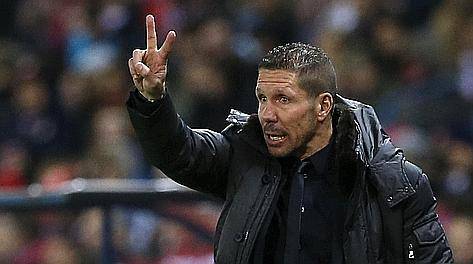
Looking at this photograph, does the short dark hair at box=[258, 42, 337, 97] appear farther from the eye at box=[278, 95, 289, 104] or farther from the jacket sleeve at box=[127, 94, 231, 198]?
the jacket sleeve at box=[127, 94, 231, 198]

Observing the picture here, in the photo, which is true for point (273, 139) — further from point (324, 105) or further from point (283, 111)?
point (324, 105)

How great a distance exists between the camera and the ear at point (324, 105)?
12.9ft

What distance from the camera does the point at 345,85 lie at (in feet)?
26.8

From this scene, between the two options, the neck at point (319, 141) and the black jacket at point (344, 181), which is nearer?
the black jacket at point (344, 181)

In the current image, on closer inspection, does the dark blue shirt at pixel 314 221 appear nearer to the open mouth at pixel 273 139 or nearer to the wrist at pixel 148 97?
the open mouth at pixel 273 139

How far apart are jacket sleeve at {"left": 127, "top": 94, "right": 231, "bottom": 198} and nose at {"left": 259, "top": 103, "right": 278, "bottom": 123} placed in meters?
0.21

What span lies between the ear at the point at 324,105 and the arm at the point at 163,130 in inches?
13.2

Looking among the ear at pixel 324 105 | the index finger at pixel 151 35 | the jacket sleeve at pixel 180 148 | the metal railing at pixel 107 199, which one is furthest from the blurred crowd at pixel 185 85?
the index finger at pixel 151 35

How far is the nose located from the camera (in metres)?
3.88

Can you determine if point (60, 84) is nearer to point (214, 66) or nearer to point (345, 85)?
point (214, 66)

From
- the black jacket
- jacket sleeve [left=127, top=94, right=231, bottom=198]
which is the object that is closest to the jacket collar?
the black jacket

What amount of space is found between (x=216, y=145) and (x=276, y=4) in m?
5.00

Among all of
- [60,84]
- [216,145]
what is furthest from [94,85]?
[216,145]

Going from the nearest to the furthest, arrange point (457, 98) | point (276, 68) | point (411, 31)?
1. point (276, 68)
2. point (457, 98)
3. point (411, 31)
